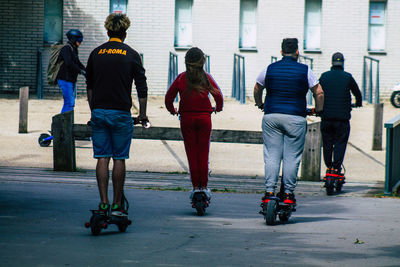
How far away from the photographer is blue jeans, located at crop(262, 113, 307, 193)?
309 inches

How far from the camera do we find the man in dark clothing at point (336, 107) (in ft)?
35.1

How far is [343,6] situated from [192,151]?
18.6m

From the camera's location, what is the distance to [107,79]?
6.80m

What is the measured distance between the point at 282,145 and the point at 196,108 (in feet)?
3.06

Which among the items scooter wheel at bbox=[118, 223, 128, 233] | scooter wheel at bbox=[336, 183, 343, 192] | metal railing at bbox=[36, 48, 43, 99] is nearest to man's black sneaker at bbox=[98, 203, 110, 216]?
scooter wheel at bbox=[118, 223, 128, 233]

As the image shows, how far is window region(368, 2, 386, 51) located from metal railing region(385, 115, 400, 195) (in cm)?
1605

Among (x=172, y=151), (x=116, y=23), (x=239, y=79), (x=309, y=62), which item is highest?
(x=116, y=23)

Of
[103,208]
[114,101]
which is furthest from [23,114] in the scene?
[103,208]

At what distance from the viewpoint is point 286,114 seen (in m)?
7.82

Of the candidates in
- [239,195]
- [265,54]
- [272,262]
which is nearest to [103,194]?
[272,262]

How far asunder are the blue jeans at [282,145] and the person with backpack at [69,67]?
6257 millimetres

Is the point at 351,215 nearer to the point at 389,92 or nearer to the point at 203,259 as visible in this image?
the point at 203,259

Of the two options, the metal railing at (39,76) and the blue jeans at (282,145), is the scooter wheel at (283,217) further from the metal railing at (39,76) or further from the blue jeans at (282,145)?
the metal railing at (39,76)

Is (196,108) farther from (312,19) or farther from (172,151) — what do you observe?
(312,19)
